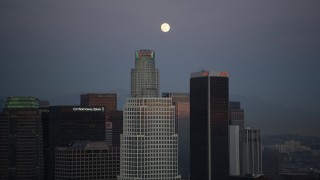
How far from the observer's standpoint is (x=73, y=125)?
488 ft

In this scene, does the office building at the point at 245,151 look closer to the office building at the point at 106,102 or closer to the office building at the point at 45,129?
the office building at the point at 106,102

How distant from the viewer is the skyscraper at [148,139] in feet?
382

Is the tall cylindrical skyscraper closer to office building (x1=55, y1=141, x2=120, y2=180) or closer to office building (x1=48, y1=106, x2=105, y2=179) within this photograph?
office building (x1=55, y1=141, x2=120, y2=180)

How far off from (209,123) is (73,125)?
93.6 ft

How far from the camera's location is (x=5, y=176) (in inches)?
5930

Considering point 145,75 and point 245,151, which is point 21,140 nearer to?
point 145,75

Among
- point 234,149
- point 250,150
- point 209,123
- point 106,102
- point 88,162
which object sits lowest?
point 88,162

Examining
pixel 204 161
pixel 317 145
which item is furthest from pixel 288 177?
pixel 204 161

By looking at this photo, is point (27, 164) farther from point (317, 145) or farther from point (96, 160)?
point (317, 145)

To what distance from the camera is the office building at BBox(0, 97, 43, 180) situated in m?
154

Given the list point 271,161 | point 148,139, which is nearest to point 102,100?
point 271,161

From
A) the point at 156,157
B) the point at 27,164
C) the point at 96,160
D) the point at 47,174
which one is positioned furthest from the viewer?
the point at 27,164

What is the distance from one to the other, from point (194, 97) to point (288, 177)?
27.7 metres

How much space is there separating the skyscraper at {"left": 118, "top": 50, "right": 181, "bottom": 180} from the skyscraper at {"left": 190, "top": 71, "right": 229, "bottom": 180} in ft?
85.9
